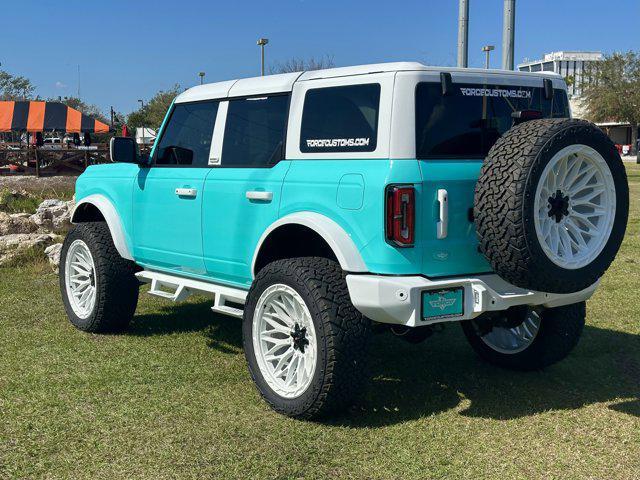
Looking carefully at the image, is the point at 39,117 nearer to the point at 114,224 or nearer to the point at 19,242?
the point at 19,242

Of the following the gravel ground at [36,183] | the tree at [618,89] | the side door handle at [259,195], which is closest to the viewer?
the side door handle at [259,195]

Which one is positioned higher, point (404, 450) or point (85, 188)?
point (85, 188)

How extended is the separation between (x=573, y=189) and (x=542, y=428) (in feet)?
4.65

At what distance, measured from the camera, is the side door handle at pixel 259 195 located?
4.86 metres

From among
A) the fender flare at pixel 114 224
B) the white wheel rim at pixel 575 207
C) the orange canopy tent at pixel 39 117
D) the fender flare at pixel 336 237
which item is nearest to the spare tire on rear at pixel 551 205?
the white wheel rim at pixel 575 207

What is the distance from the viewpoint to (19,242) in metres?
10.4

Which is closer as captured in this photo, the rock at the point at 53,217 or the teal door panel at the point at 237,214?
the teal door panel at the point at 237,214

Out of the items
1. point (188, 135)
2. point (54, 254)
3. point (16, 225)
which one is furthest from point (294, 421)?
point (16, 225)

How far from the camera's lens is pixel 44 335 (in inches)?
258

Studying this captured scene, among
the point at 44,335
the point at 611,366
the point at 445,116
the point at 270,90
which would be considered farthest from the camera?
the point at 44,335

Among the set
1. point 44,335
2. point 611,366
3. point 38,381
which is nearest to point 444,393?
point 611,366

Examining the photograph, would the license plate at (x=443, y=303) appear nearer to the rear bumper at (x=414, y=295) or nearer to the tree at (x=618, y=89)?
the rear bumper at (x=414, y=295)

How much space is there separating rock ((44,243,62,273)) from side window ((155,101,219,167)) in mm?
4003

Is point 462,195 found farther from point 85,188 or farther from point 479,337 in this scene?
point 85,188
